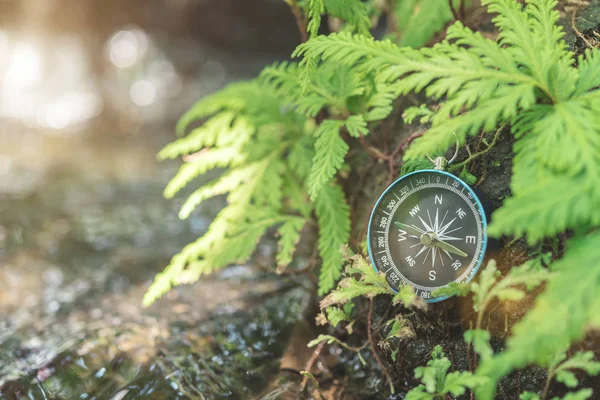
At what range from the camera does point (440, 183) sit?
6.89 feet

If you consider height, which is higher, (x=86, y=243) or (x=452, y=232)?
(x=86, y=243)

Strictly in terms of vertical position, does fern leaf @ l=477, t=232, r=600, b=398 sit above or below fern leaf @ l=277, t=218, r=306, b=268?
below

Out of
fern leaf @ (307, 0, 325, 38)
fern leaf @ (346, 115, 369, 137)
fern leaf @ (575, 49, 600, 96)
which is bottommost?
fern leaf @ (575, 49, 600, 96)

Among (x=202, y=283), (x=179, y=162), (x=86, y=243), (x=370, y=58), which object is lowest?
(x=370, y=58)

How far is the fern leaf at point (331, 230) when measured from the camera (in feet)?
8.24

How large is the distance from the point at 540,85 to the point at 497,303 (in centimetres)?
95

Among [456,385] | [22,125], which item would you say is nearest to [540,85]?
[456,385]

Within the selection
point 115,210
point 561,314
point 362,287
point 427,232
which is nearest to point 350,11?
point 427,232

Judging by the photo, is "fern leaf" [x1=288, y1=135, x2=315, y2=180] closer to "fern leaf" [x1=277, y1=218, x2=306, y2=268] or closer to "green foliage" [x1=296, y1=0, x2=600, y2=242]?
"fern leaf" [x1=277, y1=218, x2=306, y2=268]

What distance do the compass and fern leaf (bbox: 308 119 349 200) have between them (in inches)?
11.3

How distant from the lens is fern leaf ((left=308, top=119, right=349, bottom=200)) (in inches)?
88.5

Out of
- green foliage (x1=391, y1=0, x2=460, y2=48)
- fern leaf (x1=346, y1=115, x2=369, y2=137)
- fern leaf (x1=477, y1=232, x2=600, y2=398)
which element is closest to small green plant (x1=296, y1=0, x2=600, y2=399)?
fern leaf (x1=477, y1=232, x2=600, y2=398)

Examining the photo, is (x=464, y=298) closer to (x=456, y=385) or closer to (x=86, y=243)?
(x=456, y=385)

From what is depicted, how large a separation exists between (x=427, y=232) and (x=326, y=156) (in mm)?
613
